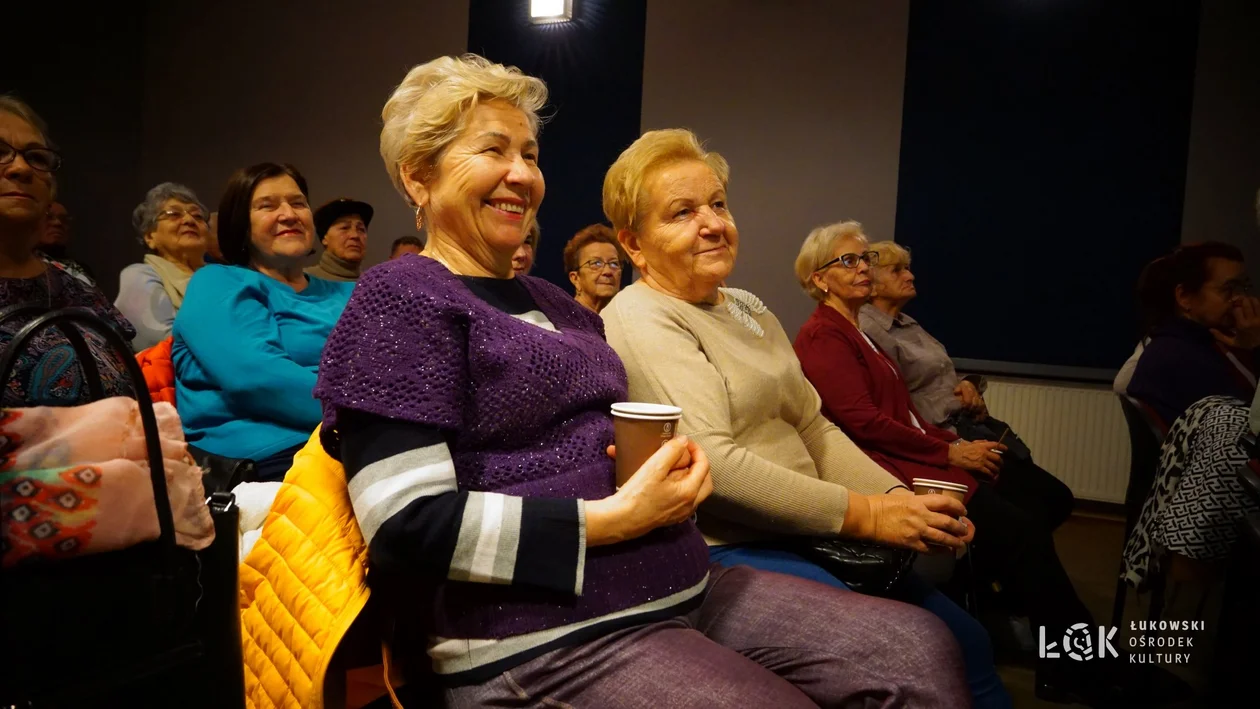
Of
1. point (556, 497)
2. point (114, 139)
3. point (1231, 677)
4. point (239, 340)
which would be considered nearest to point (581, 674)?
point (556, 497)

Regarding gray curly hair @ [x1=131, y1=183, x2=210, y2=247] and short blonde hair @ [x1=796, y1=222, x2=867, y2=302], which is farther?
gray curly hair @ [x1=131, y1=183, x2=210, y2=247]

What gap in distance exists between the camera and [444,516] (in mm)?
1017

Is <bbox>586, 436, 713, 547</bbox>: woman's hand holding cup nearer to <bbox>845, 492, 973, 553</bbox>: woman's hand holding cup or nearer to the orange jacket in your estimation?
<bbox>845, 492, 973, 553</bbox>: woman's hand holding cup

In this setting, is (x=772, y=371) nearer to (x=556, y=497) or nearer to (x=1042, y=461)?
(x=556, y=497)

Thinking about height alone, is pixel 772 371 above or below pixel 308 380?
above

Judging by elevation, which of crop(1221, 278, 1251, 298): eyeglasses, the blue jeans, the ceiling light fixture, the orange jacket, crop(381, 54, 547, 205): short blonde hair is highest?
the ceiling light fixture

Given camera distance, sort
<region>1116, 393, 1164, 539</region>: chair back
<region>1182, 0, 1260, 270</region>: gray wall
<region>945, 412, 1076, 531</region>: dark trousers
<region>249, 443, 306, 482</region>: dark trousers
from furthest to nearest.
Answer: <region>1182, 0, 1260, 270</region>: gray wall, <region>945, 412, 1076, 531</region>: dark trousers, <region>1116, 393, 1164, 539</region>: chair back, <region>249, 443, 306, 482</region>: dark trousers

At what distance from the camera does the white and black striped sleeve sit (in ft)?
3.34

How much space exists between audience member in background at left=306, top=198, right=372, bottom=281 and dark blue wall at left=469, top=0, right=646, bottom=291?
5.70ft

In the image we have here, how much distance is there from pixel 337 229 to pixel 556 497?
3423 millimetres

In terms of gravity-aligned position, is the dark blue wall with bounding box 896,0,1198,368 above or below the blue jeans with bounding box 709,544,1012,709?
above

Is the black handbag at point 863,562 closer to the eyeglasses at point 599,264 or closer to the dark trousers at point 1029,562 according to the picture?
the dark trousers at point 1029,562

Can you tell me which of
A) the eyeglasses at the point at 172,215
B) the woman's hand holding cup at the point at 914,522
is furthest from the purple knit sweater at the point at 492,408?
the eyeglasses at the point at 172,215

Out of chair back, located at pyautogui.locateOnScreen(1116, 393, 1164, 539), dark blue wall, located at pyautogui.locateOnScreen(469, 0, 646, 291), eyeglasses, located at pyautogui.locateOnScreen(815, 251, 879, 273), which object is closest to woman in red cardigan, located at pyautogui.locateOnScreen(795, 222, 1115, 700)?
eyeglasses, located at pyautogui.locateOnScreen(815, 251, 879, 273)
